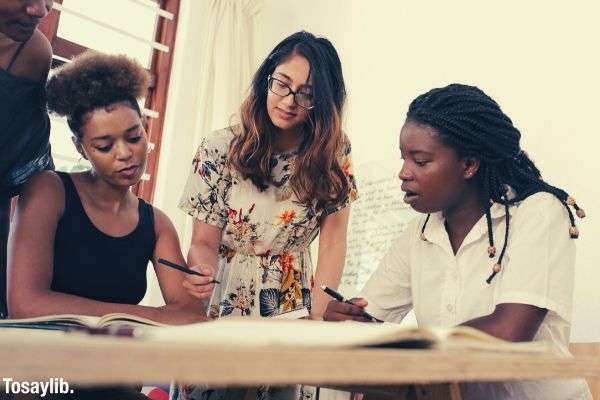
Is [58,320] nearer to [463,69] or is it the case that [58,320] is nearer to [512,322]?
[512,322]

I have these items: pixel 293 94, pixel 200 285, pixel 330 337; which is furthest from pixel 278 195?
pixel 330 337

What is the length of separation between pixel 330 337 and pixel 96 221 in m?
0.97

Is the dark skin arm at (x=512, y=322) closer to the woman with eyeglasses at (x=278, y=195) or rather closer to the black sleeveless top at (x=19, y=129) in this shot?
the woman with eyeglasses at (x=278, y=195)

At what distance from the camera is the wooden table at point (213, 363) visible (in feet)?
1.27

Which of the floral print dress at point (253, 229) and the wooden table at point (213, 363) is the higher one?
the floral print dress at point (253, 229)

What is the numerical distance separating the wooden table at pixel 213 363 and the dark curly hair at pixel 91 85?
42.8 inches

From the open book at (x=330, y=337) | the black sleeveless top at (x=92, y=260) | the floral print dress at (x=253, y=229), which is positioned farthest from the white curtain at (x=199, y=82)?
the open book at (x=330, y=337)

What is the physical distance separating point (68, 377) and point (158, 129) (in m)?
3.17

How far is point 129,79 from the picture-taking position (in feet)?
5.03

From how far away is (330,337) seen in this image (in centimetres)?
54

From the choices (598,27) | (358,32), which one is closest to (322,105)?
(598,27)

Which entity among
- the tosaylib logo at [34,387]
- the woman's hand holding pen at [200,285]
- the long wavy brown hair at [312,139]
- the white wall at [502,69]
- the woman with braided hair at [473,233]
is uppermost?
the white wall at [502,69]

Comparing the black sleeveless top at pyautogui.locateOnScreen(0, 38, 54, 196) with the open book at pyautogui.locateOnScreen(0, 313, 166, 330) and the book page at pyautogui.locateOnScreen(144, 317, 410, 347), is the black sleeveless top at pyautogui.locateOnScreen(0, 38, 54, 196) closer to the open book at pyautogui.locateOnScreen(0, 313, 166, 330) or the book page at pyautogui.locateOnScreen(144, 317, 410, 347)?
the open book at pyautogui.locateOnScreen(0, 313, 166, 330)

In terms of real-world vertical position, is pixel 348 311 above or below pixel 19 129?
below
